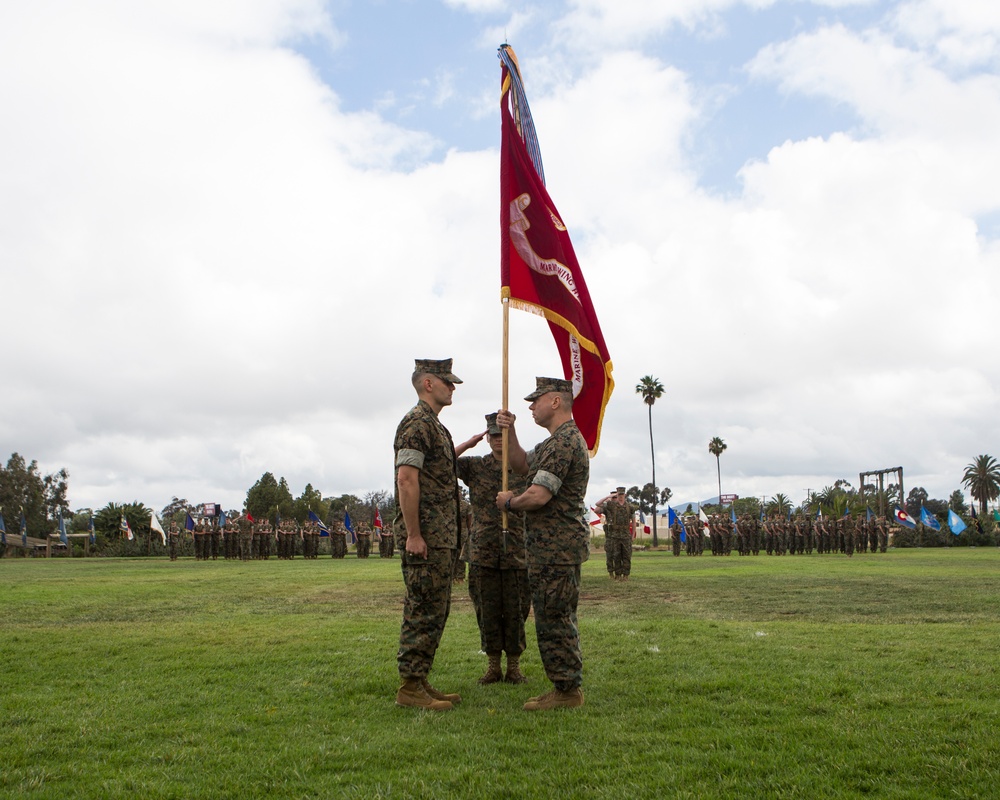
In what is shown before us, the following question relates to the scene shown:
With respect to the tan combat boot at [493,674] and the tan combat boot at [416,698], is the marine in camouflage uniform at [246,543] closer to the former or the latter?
the tan combat boot at [493,674]

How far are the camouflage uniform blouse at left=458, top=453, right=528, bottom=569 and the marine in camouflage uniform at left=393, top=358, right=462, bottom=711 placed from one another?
609 mm

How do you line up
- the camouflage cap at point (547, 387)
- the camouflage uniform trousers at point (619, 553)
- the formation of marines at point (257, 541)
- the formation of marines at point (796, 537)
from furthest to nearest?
the formation of marines at point (796, 537) < the formation of marines at point (257, 541) < the camouflage uniform trousers at point (619, 553) < the camouflage cap at point (547, 387)

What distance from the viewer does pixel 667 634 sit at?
28.7ft

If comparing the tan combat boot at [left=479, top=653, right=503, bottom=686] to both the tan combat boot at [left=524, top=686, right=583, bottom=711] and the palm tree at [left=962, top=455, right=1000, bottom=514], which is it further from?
the palm tree at [left=962, top=455, right=1000, bottom=514]

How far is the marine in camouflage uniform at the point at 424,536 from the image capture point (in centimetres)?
560

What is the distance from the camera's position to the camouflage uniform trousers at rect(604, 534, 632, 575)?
18.8 m

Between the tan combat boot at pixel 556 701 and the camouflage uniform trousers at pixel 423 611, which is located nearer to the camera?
the tan combat boot at pixel 556 701

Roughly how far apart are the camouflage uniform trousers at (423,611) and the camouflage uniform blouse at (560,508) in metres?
0.68

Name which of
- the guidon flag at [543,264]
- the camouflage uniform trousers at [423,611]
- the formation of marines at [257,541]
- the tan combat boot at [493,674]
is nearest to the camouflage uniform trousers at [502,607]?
the tan combat boot at [493,674]

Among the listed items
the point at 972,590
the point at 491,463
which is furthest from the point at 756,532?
the point at 491,463

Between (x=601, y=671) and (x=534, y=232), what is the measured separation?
13.3 ft

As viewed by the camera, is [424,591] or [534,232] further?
[534,232]

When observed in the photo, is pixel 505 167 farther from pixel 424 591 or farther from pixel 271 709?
pixel 271 709

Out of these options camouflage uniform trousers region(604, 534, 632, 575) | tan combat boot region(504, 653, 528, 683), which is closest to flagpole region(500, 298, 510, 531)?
tan combat boot region(504, 653, 528, 683)
